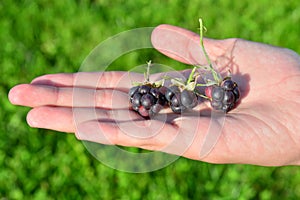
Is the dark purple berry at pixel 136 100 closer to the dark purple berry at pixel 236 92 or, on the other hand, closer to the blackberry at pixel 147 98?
the blackberry at pixel 147 98

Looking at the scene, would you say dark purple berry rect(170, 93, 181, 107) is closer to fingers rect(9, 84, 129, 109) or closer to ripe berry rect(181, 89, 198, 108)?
ripe berry rect(181, 89, 198, 108)

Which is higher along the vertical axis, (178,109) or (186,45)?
(186,45)

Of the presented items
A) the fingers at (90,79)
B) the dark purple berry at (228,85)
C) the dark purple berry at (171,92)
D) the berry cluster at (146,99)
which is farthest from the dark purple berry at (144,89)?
the dark purple berry at (228,85)

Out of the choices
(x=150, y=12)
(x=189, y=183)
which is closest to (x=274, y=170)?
(x=189, y=183)

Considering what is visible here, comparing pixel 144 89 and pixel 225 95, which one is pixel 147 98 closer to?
pixel 144 89

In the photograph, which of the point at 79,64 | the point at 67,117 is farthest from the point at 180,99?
the point at 79,64

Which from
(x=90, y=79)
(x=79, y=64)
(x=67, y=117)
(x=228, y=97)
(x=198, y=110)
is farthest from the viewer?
(x=79, y=64)
